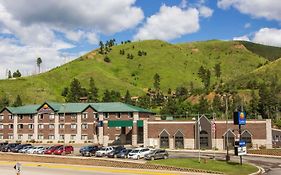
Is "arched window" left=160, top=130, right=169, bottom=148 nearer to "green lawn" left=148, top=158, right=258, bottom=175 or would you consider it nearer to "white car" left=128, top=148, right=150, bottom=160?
"white car" left=128, top=148, right=150, bottom=160

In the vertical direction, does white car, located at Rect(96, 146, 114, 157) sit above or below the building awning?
below

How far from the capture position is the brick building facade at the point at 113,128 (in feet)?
276

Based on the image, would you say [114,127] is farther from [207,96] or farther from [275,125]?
[207,96]

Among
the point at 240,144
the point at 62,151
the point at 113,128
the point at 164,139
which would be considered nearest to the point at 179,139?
the point at 164,139

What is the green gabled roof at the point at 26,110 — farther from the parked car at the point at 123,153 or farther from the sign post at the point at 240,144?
the sign post at the point at 240,144

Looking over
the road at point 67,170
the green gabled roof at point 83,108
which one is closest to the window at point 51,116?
the green gabled roof at point 83,108

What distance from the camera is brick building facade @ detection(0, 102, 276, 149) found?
8412 centimetres

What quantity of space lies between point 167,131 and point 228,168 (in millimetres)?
40276

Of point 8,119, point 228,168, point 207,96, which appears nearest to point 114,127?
point 8,119

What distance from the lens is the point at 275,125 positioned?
356ft

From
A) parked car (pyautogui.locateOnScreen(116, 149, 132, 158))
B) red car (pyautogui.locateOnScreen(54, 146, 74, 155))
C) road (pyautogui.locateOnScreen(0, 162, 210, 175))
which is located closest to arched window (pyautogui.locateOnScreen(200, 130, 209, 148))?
parked car (pyautogui.locateOnScreen(116, 149, 132, 158))

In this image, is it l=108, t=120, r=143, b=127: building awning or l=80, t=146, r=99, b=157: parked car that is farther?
l=108, t=120, r=143, b=127: building awning

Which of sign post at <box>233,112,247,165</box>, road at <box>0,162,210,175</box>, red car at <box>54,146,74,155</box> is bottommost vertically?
road at <box>0,162,210,175</box>

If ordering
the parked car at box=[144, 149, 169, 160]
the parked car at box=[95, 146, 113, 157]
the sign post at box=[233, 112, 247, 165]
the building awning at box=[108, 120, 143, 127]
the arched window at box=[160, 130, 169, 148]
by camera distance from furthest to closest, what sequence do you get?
the building awning at box=[108, 120, 143, 127] < the arched window at box=[160, 130, 169, 148] < the parked car at box=[95, 146, 113, 157] < the parked car at box=[144, 149, 169, 160] < the sign post at box=[233, 112, 247, 165]
